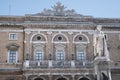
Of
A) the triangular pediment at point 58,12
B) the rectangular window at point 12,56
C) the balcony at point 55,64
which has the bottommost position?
the balcony at point 55,64

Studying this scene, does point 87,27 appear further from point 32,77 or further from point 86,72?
point 32,77

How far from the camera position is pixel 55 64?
135 feet

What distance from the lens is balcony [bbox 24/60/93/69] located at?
4066 centimetres

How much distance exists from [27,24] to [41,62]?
18.6 ft

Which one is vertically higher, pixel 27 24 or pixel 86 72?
pixel 27 24

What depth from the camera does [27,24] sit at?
4256 centimetres

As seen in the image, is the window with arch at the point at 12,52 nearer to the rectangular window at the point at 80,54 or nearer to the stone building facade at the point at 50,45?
the stone building facade at the point at 50,45

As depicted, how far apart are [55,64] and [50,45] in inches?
117

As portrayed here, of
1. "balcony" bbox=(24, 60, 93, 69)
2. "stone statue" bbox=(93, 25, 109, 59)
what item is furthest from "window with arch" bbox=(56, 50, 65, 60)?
"stone statue" bbox=(93, 25, 109, 59)

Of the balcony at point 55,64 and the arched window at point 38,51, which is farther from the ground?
the arched window at point 38,51

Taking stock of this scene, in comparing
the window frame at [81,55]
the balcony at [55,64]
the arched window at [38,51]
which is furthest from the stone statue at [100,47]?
the arched window at [38,51]

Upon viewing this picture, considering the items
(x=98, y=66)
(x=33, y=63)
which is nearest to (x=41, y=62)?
(x=33, y=63)

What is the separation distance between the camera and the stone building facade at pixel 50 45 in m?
41.3

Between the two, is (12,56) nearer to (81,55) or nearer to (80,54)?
(80,54)
